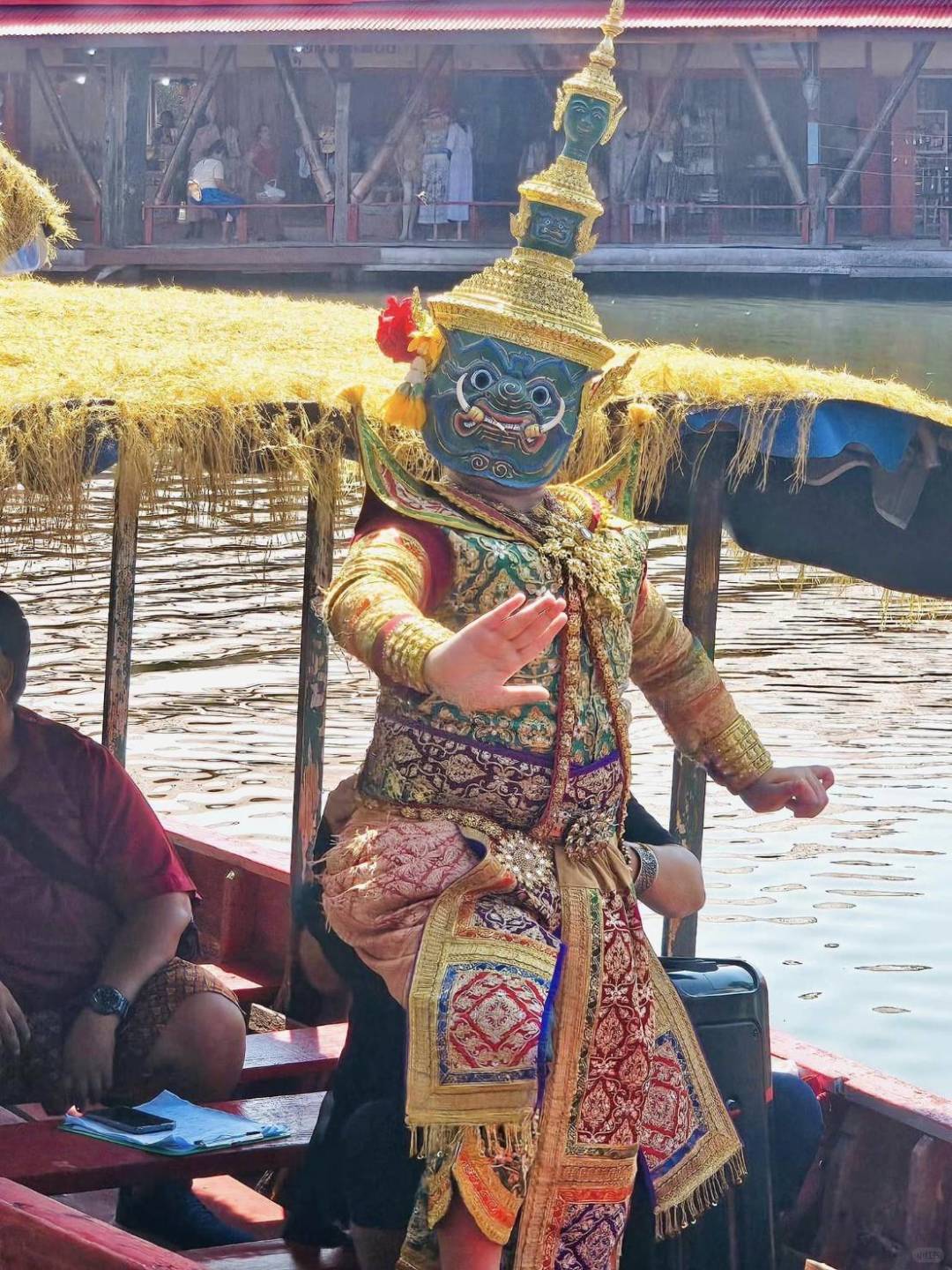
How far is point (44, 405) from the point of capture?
3324mm

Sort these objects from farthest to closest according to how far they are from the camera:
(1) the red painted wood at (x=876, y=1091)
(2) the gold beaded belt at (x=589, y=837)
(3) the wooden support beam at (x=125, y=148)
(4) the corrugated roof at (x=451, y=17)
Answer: (3) the wooden support beam at (x=125, y=148) < (4) the corrugated roof at (x=451, y=17) < (1) the red painted wood at (x=876, y=1091) < (2) the gold beaded belt at (x=589, y=837)

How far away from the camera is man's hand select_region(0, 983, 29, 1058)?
3.33 meters

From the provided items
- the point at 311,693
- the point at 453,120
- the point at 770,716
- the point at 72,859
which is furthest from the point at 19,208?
the point at 453,120

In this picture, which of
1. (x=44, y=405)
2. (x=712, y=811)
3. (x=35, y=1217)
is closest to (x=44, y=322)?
(x=44, y=405)

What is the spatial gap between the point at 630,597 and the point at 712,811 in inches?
274

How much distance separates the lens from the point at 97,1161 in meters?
3.22

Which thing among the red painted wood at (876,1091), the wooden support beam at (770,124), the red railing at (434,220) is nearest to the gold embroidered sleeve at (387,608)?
the red painted wood at (876,1091)

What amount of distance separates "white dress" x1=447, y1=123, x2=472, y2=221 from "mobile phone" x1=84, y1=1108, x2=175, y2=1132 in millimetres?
16106

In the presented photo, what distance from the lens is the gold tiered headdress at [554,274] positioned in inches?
122

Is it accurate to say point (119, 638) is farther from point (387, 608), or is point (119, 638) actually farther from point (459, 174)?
point (459, 174)

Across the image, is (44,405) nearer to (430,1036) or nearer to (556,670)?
(556,670)

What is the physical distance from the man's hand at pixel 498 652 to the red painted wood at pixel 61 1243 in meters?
0.98

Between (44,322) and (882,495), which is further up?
(44,322)

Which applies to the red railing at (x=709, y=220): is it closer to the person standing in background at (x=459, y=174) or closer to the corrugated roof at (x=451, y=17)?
the person standing in background at (x=459, y=174)
